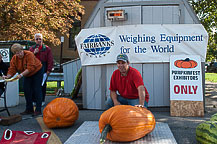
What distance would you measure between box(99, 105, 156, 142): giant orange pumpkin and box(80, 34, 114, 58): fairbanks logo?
2.92 m

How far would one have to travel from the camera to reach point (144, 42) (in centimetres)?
646

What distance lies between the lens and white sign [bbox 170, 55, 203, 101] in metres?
6.03

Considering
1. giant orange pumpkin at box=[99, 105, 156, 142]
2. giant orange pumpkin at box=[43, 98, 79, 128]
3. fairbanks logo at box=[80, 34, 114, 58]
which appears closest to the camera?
giant orange pumpkin at box=[99, 105, 156, 142]

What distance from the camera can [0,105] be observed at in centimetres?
757

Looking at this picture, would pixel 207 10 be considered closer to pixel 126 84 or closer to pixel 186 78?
pixel 186 78

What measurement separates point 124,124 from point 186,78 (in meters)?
2.99

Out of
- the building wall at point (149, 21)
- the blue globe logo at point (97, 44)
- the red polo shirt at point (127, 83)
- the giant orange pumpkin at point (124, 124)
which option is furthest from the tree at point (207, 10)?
the giant orange pumpkin at point (124, 124)

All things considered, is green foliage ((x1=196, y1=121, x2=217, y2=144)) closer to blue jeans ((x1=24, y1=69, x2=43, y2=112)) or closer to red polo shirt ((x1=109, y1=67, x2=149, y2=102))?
red polo shirt ((x1=109, y1=67, x2=149, y2=102))

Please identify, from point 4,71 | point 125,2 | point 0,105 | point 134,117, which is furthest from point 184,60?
point 0,105

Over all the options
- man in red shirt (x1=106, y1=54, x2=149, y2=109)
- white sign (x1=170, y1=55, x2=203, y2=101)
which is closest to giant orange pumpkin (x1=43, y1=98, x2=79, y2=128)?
man in red shirt (x1=106, y1=54, x2=149, y2=109)

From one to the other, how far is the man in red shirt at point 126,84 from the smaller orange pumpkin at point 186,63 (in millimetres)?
1988

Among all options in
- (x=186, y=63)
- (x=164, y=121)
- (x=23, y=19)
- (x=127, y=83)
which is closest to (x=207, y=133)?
(x=127, y=83)

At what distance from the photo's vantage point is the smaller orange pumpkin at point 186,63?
20.3ft

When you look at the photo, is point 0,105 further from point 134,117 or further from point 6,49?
point 134,117
